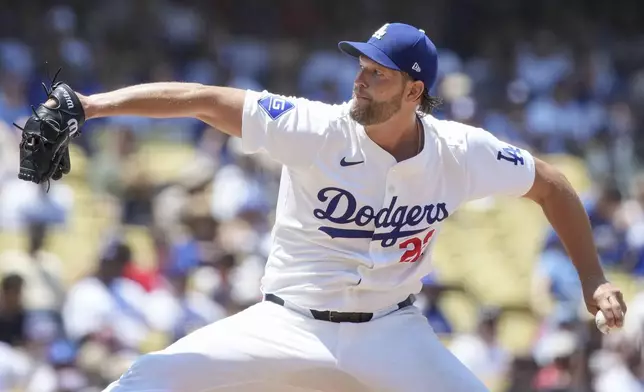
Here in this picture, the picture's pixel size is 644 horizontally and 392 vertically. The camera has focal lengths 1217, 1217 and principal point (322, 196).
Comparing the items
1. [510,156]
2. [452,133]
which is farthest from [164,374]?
[510,156]

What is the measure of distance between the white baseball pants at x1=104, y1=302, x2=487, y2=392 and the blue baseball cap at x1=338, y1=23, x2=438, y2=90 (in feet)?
3.20

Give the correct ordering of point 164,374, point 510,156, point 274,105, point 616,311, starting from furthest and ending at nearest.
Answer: point 510,156 → point 616,311 → point 274,105 → point 164,374

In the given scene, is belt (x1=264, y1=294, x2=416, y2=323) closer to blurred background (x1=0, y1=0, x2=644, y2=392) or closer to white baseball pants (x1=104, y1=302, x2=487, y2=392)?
white baseball pants (x1=104, y1=302, x2=487, y2=392)

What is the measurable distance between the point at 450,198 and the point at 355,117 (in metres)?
0.53

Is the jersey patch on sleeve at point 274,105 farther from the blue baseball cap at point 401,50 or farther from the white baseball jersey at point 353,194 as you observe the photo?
the blue baseball cap at point 401,50

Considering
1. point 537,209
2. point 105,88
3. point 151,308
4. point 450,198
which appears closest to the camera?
point 450,198

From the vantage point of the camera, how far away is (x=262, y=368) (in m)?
4.54

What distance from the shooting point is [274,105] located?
4.52 metres

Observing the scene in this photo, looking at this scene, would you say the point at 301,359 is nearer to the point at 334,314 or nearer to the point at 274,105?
the point at 334,314

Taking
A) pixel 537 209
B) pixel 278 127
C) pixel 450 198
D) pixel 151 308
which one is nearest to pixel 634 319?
pixel 537 209

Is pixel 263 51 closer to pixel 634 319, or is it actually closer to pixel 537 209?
pixel 537 209

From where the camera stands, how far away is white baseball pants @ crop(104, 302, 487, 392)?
176 inches

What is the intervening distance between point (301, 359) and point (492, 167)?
1080mm

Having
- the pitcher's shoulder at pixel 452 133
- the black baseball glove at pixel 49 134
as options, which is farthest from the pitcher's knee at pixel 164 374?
the pitcher's shoulder at pixel 452 133
